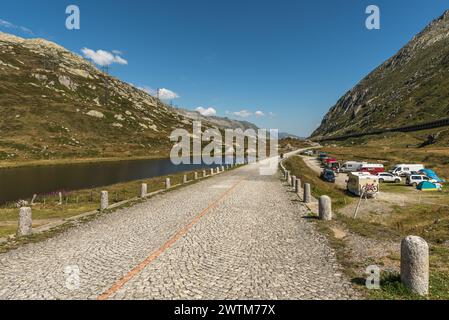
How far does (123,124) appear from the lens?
5276 inches

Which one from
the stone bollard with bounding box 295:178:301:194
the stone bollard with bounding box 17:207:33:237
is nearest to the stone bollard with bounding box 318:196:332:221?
the stone bollard with bounding box 295:178:301:194

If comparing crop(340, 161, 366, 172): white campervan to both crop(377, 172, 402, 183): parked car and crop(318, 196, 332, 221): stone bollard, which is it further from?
crop(318, 196, 332, 221): stone bollard

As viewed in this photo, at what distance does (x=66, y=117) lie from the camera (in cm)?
11650

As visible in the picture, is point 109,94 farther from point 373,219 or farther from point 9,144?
point 373,219

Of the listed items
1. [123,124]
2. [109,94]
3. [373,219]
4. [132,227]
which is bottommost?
[373,219]

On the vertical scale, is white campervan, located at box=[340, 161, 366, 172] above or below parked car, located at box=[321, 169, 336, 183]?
above

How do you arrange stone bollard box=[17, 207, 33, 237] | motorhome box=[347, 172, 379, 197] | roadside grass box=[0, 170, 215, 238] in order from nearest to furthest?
stone bollard box=[17, 207, 33, 237] → roadside grass box=[0, 170, 215, 238] → motorhome box=[347, 172, 379, 197]

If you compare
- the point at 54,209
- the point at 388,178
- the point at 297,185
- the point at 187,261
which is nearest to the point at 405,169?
the point at 388,178

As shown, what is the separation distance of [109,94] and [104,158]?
310ft

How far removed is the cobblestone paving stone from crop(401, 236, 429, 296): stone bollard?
142 centimetres

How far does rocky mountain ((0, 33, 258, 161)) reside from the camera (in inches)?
3556

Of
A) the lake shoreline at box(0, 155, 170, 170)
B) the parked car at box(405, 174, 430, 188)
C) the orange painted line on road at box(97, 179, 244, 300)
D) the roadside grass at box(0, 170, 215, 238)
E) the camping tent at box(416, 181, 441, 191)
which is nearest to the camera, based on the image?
the orange painted line on road at box(97, 179, 244, 300)

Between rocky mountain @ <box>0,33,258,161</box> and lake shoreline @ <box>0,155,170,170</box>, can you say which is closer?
lake shoreline @ <box>0,155,170,170</box>
